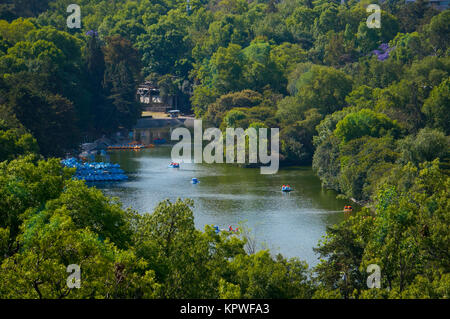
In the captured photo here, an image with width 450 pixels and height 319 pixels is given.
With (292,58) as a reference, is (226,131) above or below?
below

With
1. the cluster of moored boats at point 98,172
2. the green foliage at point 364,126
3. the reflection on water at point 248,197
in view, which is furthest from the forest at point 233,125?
the cluster of moored boats at point 98,172

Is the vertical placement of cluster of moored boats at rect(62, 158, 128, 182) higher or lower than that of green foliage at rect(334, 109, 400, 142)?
lower

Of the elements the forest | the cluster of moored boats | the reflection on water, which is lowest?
the reflection on water

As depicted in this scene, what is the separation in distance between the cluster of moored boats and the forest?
9.13 ft

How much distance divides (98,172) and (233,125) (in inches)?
675

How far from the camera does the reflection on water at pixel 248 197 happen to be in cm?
4530

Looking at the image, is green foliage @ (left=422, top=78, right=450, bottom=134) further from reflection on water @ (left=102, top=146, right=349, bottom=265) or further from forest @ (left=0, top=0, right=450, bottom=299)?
reflection on water @ (left=102, top=146, right=349, bottom=265)

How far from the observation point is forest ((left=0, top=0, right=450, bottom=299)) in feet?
81.8

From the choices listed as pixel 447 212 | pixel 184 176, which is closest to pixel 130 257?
pixel 447 212

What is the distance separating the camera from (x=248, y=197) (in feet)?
181

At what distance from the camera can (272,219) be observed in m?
48.7

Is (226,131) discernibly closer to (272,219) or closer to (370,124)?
(370,124)

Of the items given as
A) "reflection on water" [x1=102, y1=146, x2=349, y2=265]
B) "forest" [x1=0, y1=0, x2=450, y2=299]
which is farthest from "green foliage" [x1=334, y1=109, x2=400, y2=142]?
"reflection on water" [x1=102, y1=146, x2=349, y2=265]

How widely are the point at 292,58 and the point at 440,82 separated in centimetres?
2932
